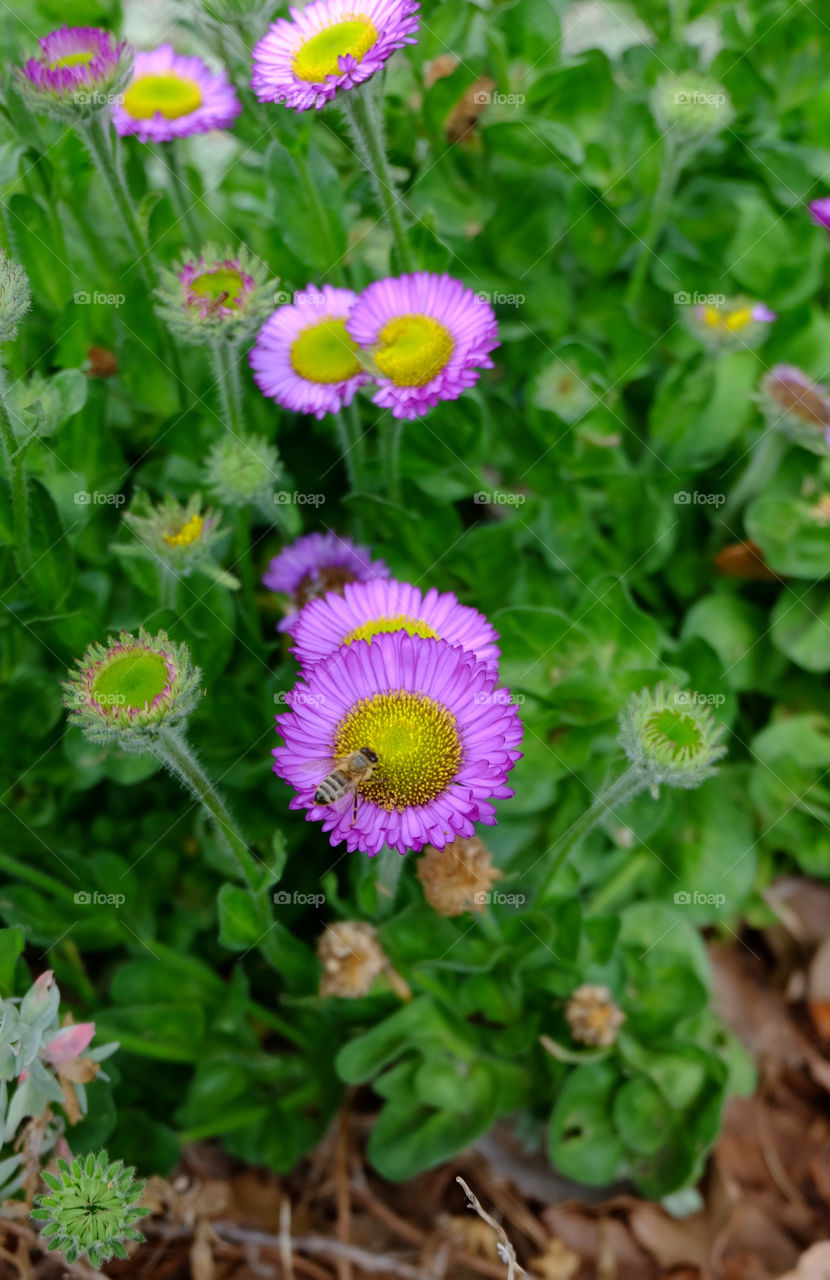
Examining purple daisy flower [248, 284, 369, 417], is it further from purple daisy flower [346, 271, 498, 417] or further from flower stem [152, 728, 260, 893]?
flower stem [152, 728, 260, 893]

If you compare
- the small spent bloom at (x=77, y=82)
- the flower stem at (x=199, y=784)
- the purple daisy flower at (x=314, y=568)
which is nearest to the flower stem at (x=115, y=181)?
the small spent bloom at (x=77, y=82)

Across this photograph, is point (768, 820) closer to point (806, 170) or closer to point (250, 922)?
point (250, 922)

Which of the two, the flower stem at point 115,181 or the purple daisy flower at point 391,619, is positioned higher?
the flower stem at point 115,181

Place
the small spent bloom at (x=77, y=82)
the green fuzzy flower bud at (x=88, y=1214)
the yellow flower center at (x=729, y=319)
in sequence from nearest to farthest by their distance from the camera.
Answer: the green fuzzy flower bud at (x=88, y=1214) → the small spent bloom at (x=77, y=82) → the yellow flower center at (x=729, y=319)

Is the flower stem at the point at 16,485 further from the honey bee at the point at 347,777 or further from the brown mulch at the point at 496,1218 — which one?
the brown mulch at the point at 496,1218

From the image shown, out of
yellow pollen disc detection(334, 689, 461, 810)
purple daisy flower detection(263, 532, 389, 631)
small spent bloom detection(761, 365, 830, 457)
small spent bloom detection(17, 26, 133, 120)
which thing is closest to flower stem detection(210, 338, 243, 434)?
purple daisy flower detection(263, 532, 389, 631)

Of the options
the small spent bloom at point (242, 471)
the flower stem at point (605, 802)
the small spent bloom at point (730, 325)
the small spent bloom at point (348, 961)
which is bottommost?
the small spent bloom at point (348, 961)

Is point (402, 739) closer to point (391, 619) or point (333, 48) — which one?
point (391, 619)
